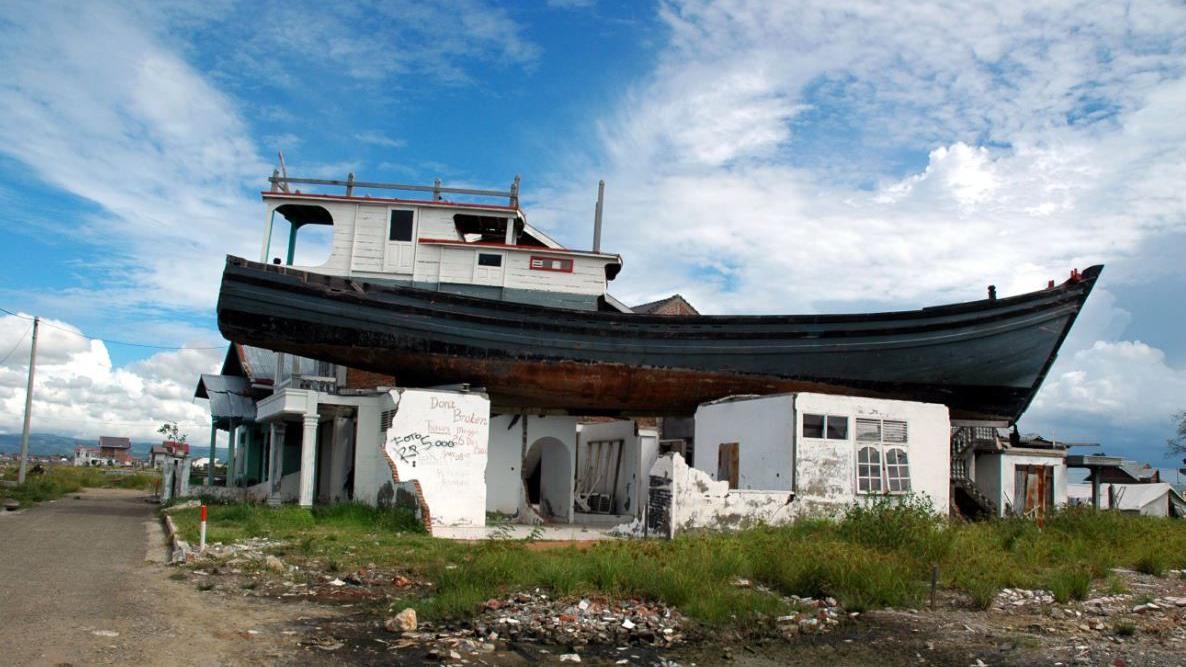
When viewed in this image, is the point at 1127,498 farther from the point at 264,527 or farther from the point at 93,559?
the point at 93,559

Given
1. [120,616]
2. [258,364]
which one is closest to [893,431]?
[120,616]

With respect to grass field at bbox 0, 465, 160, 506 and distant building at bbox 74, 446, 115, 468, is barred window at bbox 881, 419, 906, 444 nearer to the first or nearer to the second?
grass field at bbox 0, 465, 160, 506

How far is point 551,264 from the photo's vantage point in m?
19.0

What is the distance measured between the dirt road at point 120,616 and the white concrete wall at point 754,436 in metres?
9.37

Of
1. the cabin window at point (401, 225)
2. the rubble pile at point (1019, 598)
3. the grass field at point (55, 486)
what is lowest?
the grass field at point (55, 486)

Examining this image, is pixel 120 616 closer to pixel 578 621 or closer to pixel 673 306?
pixel 578 621

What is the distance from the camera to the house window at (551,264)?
1898 centimetres

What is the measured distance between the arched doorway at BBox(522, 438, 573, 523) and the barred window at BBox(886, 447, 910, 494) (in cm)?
726

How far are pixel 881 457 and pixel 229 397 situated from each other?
64.6 ft

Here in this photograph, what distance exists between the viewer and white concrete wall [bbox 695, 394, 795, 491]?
1579 centimetres

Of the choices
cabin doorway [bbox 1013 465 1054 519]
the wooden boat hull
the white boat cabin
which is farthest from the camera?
cabin doorway [bbox 1013 465 1054 519]

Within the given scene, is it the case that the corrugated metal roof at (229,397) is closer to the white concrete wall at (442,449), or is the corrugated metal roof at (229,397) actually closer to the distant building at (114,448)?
the white concrete wall at (442,449)

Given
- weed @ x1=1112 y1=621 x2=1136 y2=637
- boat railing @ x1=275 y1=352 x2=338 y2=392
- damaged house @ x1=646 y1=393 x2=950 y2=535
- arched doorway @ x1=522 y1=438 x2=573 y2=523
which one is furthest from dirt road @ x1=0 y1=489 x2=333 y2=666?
arched doorway @ x1=522 y1=438 x2=573 y2=523

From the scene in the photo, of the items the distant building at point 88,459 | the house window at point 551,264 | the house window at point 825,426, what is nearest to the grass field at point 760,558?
the house window at point 825,426
